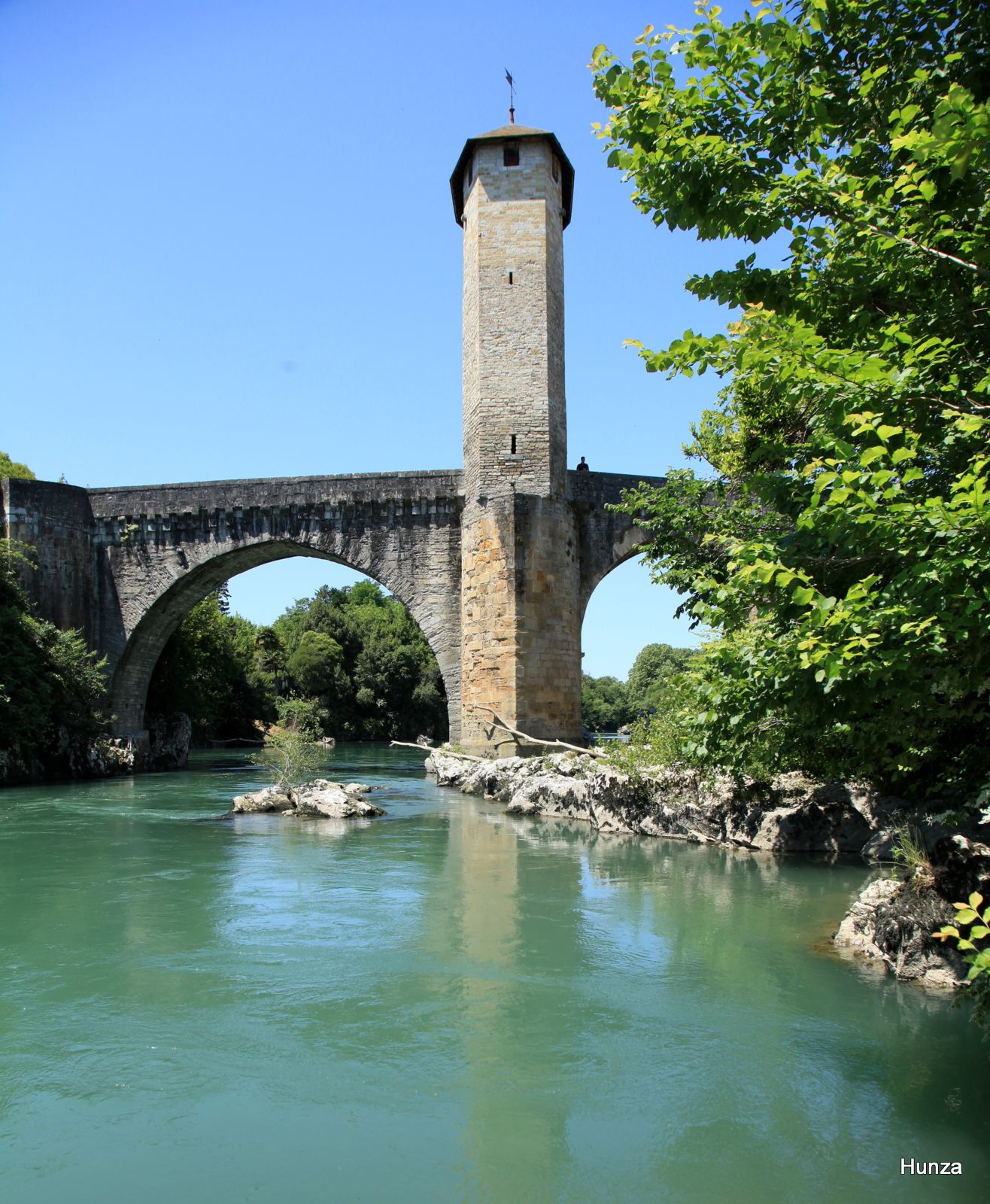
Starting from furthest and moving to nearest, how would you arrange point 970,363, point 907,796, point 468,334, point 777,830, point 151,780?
point 151,780
point 468,334
point 777,830
point 907,796
point 970,363

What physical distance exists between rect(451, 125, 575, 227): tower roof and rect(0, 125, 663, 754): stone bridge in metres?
0.04

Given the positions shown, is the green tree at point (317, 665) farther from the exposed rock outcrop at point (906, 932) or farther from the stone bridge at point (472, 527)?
the exposed rock outcrop at point (906, 932)

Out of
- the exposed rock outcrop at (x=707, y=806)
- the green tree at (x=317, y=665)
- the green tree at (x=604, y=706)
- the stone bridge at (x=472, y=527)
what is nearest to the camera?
the exposed rock outcrop at (x=707, y=806)

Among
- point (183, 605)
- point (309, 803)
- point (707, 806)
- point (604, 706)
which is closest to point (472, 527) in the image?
point (309, 803)

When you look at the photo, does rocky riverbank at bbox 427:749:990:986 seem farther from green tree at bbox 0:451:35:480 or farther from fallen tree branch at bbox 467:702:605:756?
green tree at bbox 0:451:35:480

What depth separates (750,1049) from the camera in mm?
4504

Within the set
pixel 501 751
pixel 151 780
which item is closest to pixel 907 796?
pixel 501 751

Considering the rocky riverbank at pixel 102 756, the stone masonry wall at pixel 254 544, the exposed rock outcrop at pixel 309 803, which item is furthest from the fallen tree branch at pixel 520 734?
the rocky riverbank at pixel 102 756

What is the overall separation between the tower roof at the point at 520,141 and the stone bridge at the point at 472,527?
0.12 ft

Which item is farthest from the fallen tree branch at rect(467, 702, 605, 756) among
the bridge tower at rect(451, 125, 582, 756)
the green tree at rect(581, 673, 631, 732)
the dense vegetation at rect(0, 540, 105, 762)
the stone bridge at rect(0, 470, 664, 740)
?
the green tree at rect(581, 673, 631, 732)

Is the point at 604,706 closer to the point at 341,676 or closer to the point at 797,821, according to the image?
the point at 341,676

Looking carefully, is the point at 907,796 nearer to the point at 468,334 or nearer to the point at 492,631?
the point at 492,631

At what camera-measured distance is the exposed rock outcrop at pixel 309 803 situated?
13.0 m

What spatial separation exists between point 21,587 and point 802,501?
→ 711 inches
